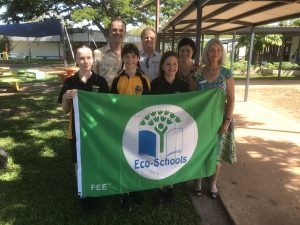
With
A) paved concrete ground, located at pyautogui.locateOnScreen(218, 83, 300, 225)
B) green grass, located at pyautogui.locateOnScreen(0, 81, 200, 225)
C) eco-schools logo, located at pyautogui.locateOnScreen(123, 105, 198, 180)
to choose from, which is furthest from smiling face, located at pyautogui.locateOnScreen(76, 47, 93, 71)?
paved concrete ground, located at pyautogui.locateOnScreen(218, 83, 300, 225)

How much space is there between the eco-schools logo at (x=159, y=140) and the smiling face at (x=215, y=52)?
0.70m

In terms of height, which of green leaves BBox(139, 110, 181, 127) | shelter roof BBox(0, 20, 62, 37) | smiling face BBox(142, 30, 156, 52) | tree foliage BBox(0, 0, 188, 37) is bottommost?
green leaves BBox(139, 110, 181, 127)

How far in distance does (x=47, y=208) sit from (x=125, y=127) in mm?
1405

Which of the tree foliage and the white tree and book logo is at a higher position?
the tree foliage

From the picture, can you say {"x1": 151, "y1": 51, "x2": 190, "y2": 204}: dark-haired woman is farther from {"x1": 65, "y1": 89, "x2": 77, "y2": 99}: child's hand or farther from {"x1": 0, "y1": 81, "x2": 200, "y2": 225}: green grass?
{"x1": 0, "y1": 81, "x2": 200, "y2": 225}: green grass

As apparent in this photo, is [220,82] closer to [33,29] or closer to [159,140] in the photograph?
[159,140]

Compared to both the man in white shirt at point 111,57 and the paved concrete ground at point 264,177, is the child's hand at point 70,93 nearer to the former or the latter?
the man in white shirt at point 111,57

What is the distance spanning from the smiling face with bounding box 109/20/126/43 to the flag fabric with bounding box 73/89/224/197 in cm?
103

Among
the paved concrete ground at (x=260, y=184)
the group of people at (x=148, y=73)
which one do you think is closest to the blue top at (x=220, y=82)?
the group of people at (x=148, y=73)

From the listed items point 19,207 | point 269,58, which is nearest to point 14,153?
point 19,207

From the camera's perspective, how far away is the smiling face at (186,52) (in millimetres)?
3721

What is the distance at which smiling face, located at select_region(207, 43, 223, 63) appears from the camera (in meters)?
3.38

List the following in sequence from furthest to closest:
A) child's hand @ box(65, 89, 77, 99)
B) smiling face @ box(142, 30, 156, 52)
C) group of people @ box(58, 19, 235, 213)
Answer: smiling face @ box(142, 30, 156, 52) < group of people @ box(58, 19, 235, 213) < child's hand @ box(65, 89, 77, 99)

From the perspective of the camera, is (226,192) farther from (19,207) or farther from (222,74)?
(19,207)
